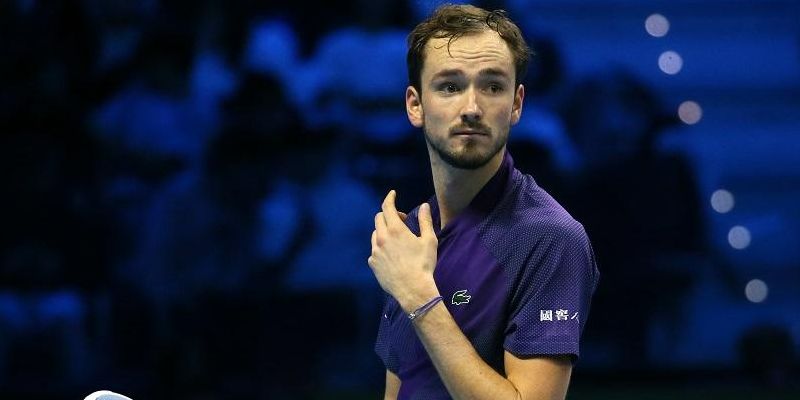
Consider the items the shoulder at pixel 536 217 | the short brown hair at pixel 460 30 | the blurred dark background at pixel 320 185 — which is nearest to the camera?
the shoulder at pixel 536 217

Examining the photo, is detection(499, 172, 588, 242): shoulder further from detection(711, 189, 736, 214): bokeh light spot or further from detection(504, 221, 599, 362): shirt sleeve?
detection(711, 189, 736, 214): bokeh light spot

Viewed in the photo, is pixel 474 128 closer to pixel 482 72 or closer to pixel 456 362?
pixel 482 72

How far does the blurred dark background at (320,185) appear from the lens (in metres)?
5.44

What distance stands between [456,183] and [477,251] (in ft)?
0.57

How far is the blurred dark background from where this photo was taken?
→ 544cm

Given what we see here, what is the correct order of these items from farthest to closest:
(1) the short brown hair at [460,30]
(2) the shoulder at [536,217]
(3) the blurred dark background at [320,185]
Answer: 1. (3) the blurred dark background at [320,185]
2. (1) the short brown hair at [460,30]
3. (2) the shoulder at [536,217]

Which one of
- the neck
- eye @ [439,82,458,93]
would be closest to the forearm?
the neck

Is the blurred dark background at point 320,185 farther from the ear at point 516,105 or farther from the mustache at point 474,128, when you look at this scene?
the mustache at point 474,128

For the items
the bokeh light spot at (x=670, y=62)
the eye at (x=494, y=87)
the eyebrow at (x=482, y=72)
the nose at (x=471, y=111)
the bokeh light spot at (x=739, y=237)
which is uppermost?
the bokeh light spot at (x=670, y=62)

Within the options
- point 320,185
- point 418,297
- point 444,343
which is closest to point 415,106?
point 418,297

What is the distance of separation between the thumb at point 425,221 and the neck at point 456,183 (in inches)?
3.5

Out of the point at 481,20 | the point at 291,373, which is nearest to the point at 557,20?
the point at 291,373

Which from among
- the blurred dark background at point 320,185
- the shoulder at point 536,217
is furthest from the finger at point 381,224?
the blurred dark background at point 320,185

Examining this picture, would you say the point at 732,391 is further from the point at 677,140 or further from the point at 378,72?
the point at 378,72
